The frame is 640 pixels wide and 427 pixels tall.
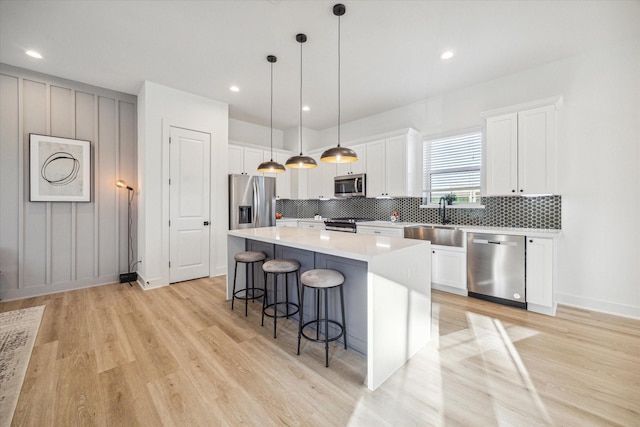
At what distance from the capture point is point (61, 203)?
378cm

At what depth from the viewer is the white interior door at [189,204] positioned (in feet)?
13.6

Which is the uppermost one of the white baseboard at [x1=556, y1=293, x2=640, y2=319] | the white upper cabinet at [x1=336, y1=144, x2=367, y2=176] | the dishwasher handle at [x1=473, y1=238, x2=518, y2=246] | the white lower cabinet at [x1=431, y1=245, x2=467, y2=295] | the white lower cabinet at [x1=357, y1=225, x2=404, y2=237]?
the white upper cabinet at [x1=336, y1=144, x2=367, y2=176]

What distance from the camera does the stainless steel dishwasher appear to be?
311 cm

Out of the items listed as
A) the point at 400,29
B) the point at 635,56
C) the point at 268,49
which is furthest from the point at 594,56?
the point at 268,49

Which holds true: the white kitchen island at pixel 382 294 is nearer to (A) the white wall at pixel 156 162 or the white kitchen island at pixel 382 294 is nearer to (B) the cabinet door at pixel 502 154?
(B) the cabinet door at pixel 502 154

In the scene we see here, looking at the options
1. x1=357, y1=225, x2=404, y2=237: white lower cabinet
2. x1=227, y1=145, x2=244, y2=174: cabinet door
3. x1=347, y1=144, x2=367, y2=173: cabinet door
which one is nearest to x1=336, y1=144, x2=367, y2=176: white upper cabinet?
x1=347, y1=144, x2=367, y2=173: cabinet door

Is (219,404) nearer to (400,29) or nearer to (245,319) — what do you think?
(245,319)

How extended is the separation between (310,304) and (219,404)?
120cm

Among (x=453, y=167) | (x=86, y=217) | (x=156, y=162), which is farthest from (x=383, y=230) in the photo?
(x=86, y=217)

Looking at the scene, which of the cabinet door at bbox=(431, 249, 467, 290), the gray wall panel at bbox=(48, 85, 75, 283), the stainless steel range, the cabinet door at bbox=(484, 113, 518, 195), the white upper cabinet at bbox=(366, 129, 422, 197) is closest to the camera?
the cabinet door at bbox=(484, 113, 518, 195)

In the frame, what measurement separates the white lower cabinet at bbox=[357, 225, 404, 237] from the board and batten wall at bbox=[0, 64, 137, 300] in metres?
3.88

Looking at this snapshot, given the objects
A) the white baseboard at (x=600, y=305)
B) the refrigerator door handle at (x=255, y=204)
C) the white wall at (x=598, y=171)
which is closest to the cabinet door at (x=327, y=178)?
the refrigerator door handle at (x=255, y=204)

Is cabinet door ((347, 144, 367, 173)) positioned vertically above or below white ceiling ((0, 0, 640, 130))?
below

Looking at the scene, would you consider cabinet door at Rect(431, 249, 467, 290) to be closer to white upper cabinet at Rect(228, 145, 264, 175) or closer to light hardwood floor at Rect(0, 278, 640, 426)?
light hardwood floor at Rect(0, 278, 640, 426)
